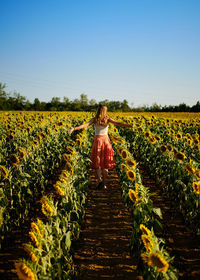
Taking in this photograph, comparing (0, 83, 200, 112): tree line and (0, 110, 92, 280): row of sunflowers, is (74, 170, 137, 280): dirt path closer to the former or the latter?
(0, 110, 92, 280): row of sunflowers

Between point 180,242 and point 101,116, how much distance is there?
10.4 feet

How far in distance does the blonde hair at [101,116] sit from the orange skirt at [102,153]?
42 centimetres

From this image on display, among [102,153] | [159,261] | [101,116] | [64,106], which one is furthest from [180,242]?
[64,106]

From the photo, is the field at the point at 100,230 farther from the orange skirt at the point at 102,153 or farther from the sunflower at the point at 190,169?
the orange skirt at the point at 102,153

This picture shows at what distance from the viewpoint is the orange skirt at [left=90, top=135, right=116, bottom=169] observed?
18.0ft

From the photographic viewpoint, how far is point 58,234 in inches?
102

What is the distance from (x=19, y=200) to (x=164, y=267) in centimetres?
327

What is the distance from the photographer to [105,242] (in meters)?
3.72

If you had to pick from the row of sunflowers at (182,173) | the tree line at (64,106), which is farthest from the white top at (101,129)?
the tree line at (64,106)

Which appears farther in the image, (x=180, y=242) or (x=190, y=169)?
(x=190, y=169)

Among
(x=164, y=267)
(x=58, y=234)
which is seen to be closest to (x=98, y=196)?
(x=58, y=234)

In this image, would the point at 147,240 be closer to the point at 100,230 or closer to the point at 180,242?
the point at 180,242

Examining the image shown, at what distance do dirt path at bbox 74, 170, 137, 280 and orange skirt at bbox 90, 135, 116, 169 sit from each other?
84cm

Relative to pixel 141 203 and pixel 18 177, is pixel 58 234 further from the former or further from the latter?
pixel 18 177
